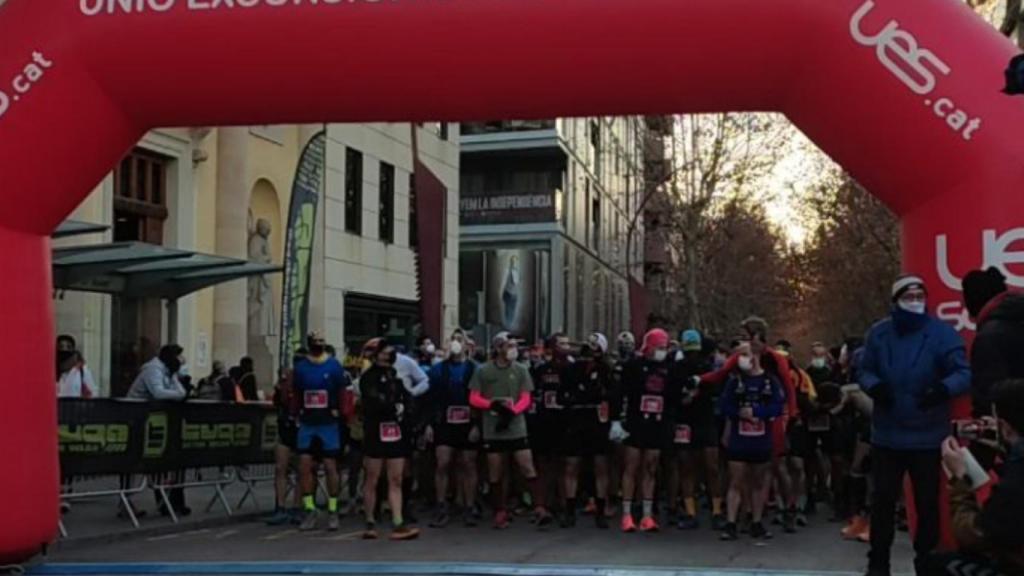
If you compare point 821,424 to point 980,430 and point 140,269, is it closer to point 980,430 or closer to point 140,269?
point 980,430

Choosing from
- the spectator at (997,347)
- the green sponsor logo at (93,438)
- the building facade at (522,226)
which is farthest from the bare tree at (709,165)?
the spectator at (997,347)

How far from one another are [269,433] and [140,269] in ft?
10.3

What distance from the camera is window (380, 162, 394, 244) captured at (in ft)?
98.7

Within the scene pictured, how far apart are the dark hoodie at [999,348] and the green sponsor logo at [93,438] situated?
7.44 meters

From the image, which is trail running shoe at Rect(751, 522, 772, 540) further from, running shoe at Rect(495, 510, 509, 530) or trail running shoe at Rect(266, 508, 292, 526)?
trail running shoe at Rect(266, 508, 292, 526)

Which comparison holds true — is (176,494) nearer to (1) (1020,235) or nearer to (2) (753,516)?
(2) (753,516)

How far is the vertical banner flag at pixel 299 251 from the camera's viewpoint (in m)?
17.7

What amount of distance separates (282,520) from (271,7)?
20.4ft

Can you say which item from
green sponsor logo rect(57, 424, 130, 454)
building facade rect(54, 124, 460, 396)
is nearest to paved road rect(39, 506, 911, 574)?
green sponsor logo rect(57, 424, 130, 454)

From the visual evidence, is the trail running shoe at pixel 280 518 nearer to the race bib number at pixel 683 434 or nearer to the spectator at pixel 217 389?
the spectator at pixel 217 389

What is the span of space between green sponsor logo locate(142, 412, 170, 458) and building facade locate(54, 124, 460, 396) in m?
5.38

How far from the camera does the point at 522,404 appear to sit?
494 inches

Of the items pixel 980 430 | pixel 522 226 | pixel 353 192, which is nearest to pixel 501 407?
pixel 980 430

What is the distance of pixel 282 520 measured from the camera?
1316 centimetres
